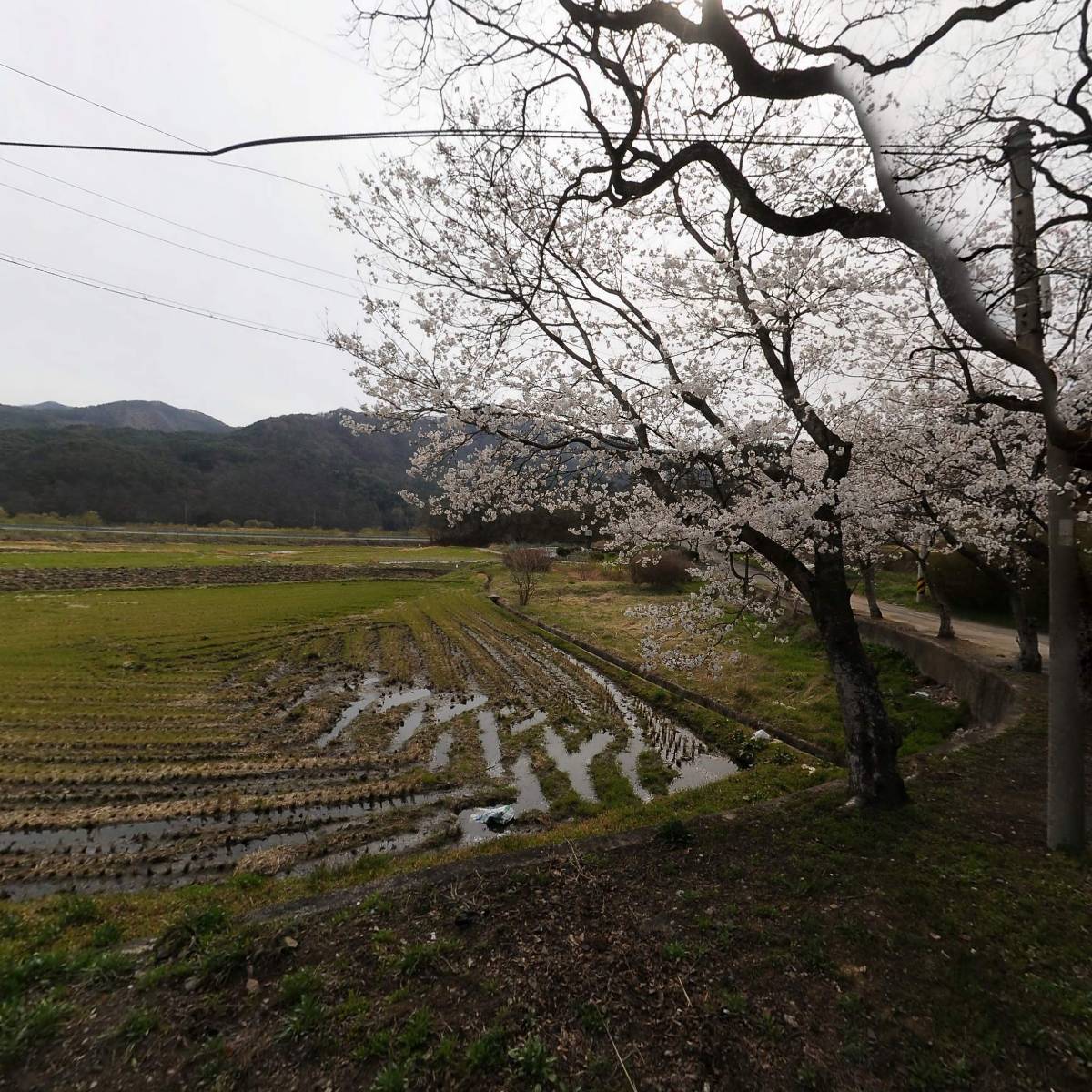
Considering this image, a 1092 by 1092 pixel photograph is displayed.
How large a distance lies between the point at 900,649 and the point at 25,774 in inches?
704

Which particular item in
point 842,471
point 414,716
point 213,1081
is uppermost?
point 842,471

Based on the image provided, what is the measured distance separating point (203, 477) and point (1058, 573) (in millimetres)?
133744

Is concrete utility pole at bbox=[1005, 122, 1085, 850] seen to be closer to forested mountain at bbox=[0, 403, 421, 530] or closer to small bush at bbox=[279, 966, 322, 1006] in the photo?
small bush at bbox=[279, 966, 322, 1006]

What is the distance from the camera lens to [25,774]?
7797 millimetres

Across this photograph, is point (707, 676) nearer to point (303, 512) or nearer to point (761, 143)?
point (761, 143)

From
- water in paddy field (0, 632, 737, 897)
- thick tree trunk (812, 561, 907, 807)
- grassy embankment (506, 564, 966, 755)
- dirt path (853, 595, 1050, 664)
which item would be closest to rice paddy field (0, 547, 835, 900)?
water in paddy field (0, 632, 737, 897)

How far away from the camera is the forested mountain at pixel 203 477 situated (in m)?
94.2

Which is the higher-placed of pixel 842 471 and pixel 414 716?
pixel 842 471

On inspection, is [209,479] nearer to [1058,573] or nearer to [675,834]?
[675,834]

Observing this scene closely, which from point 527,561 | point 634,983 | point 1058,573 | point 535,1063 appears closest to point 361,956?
point 535,1063

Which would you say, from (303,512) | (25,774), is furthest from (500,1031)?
(303,512)

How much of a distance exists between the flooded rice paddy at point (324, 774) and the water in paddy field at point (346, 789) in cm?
3

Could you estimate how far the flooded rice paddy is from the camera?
20.6 feet

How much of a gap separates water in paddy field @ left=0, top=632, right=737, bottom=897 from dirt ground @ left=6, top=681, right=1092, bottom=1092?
8.96 ft
